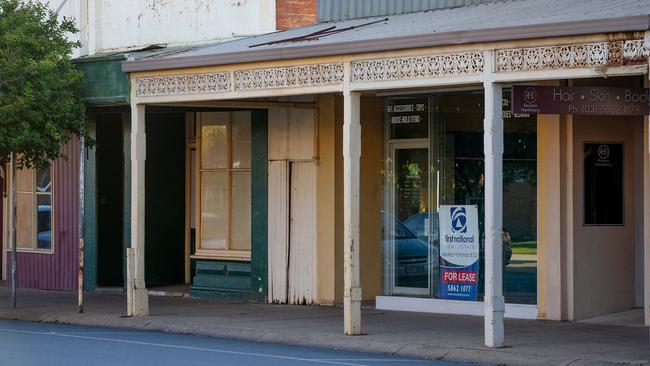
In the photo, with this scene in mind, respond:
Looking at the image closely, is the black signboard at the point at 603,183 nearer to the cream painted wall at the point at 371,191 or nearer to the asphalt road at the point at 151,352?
the cream painted wall at the point at 371,191

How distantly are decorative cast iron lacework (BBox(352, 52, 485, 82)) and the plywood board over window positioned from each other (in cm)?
1082

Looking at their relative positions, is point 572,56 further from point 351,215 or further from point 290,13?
point 290,13

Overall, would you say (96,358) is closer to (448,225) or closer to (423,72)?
(423,72)

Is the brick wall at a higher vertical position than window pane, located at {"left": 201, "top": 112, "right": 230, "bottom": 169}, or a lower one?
higher

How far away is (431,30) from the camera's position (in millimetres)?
16016

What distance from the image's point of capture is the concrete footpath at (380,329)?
1435 centimetres

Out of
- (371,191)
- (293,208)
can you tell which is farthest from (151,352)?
(293,208)

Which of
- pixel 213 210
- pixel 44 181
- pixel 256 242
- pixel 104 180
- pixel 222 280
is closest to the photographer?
pixel 256 242

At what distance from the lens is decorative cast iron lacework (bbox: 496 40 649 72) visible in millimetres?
13508

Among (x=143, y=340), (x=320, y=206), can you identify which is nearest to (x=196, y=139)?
(x=320, y=206)

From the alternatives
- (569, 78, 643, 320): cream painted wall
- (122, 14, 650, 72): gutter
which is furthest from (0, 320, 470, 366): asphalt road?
(569, 78, 643, 320): cream painted wall

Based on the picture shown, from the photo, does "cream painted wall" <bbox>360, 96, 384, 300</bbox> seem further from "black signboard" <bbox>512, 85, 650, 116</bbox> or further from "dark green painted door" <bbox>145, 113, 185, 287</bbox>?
"black signboard" <bbox>512, 85, 650, 116</bbox>

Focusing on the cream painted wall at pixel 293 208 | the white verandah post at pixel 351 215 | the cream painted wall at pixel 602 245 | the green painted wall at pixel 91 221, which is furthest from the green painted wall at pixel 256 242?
the cream painted wall at pixel 602 245

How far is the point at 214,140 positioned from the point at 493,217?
927 cm
